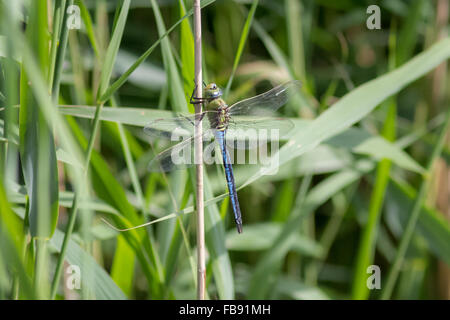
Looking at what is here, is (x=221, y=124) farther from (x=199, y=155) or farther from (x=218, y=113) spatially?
(x=199, y=155)

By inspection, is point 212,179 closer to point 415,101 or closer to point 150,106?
point 150,106

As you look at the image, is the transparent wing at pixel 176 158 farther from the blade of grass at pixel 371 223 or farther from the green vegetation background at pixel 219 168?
the blade of grass at pixel 371 223

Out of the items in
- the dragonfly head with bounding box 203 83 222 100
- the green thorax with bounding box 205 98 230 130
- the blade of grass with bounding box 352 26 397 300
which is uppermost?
the dragonfly head with bounding box 203 83 222 100

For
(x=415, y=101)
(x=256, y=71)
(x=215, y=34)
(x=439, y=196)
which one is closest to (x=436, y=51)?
(x=256, y=71)

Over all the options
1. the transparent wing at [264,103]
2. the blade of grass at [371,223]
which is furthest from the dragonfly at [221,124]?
the blade of grass at [371,223]

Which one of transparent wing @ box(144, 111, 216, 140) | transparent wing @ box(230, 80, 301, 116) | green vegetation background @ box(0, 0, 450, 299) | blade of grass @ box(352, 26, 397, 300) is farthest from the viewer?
blade of grass @ box(352, 26, 397, 300)

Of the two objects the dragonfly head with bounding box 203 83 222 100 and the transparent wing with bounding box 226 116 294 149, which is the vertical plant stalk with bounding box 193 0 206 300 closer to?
the dragonfly head with bounding box 203 83 222 100

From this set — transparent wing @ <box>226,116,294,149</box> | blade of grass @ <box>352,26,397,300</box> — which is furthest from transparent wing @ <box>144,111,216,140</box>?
blade of grass @ <box>352,26,397,300</box>
